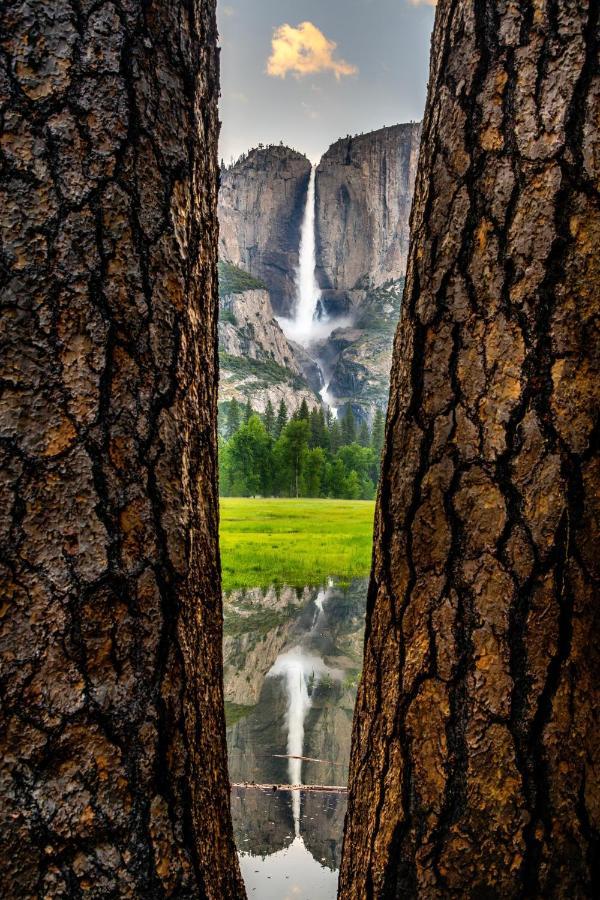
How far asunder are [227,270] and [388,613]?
129469mm

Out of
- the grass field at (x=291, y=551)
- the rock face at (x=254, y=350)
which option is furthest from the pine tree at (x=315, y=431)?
the rock face at (x=254, y=350)

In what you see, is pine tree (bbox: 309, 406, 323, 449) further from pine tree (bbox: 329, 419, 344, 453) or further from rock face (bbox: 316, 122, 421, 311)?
rock face (bbox: 316, 122, 421, 311)

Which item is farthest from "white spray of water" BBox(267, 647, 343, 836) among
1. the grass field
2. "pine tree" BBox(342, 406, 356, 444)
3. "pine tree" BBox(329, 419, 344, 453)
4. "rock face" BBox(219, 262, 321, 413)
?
"rock face" BBox(219, 262, 321, 413)

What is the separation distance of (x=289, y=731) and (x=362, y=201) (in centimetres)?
14438

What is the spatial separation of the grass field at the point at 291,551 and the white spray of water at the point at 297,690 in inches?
129

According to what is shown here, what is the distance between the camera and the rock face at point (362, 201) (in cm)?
13300

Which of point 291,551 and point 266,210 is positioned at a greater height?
point 266,210

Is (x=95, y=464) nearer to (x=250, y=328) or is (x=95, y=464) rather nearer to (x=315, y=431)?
(x=315, y=431)

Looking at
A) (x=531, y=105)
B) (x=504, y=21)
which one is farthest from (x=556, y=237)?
(x=504, y=21)

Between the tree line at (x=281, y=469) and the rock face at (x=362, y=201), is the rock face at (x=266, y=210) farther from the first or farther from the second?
the tree line at (x=281, y=469)

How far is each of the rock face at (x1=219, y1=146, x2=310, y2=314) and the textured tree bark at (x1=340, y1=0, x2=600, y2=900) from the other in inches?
5451

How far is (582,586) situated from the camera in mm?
894

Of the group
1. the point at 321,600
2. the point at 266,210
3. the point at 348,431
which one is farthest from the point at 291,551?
the point at 266,210

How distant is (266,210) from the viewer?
13400 centimetres
